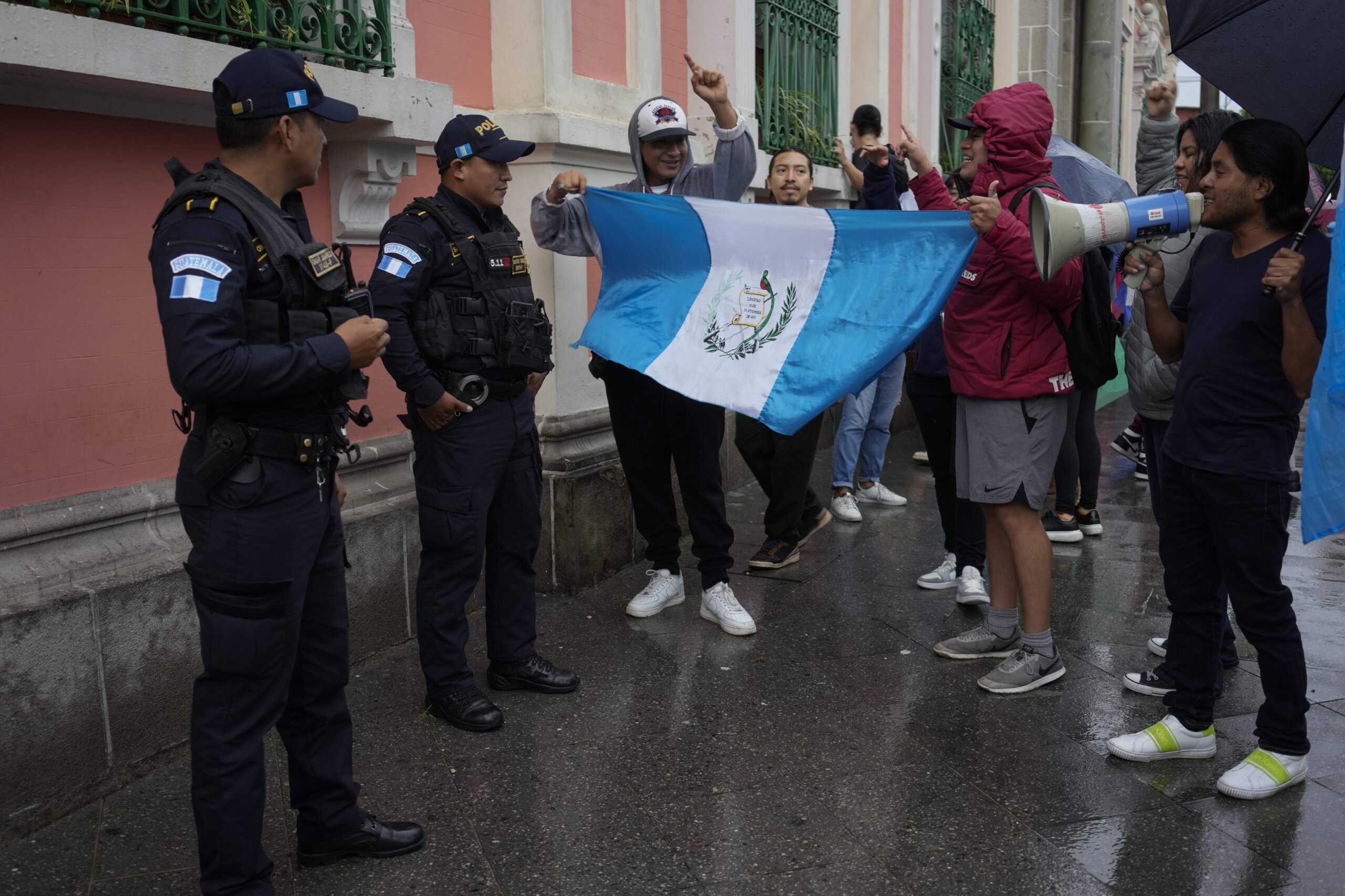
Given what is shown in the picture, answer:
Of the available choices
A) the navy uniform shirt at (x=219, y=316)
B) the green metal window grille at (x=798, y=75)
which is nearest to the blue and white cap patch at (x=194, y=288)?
the navy uniform shirt at (x=219, y=316)

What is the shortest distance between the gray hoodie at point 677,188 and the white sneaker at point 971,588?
2007 millimetres

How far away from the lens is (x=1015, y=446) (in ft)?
14.4

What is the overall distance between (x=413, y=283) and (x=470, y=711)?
4.72 feet

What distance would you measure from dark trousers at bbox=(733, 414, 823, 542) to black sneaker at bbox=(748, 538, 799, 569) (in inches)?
1.0

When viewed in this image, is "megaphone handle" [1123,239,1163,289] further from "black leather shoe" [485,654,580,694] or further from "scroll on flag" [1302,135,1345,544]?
"black leather shoe" [485,654,580,694]

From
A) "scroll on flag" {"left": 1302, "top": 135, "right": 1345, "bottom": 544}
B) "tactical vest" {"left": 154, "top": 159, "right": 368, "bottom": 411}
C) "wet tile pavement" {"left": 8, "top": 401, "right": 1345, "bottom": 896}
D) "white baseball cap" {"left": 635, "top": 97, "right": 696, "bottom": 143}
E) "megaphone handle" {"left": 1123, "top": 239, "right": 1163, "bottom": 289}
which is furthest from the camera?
"white baseball cap" {"left": 635, "top": 97, "right": 696, "bottom": 143}

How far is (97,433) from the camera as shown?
3.93 m

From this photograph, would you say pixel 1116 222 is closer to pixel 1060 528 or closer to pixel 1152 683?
pixel 1152 683

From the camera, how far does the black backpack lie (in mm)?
4312

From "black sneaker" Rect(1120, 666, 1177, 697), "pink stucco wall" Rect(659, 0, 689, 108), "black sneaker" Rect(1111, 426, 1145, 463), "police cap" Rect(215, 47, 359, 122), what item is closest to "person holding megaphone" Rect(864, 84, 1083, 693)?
"black sneaker" Rect(1120, 666, 1177, 697)

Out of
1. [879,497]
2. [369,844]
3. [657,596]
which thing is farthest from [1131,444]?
[369,844]

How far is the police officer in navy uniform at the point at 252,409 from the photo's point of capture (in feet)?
8.97

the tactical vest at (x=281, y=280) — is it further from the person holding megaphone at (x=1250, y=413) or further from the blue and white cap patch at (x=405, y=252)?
the person holding megaphone at (x=1250, y=413)

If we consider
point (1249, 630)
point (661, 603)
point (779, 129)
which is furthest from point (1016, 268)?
point (779, 129)
